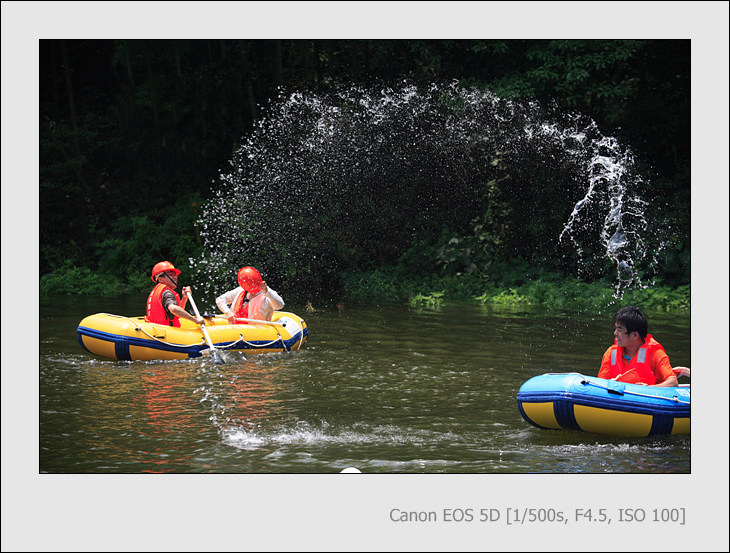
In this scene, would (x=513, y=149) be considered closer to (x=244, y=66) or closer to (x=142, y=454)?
(x=244, y=66)

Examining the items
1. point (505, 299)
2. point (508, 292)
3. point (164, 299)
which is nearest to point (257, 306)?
point (164, 299)

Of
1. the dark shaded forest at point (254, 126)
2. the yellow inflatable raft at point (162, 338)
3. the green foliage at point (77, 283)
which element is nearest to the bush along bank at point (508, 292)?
the dark shaded forest at point (254, 126)

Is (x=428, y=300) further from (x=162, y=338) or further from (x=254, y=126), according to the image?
(x=162, y=338)

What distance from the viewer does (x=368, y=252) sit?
18.5 m

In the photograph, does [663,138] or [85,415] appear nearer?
[85,415]

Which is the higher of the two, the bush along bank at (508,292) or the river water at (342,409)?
the bush along bank at (508,292)

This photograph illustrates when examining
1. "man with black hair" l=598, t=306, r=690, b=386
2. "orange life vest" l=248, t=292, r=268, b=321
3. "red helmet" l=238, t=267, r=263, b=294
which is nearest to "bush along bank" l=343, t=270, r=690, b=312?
"orange life vest" l=248, t=292, r=268, b=321

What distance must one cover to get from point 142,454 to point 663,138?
1253 centimetres

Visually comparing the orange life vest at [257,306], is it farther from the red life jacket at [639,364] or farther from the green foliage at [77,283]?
the green foliage at [77,283]

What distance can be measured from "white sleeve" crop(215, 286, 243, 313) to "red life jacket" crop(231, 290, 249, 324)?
6 cm

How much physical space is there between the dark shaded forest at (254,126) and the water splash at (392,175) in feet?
0.76

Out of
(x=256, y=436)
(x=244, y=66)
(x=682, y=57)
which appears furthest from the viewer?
(x=244, y=66)

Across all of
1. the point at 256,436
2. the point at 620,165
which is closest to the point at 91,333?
the point at 256,436

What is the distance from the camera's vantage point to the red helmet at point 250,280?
1041 centimetres
